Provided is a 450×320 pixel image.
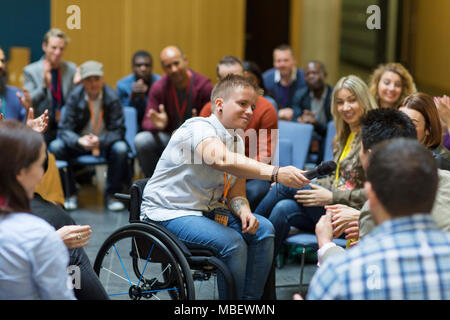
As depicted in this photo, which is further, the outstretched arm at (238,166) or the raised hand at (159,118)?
the raised hand at (159,118)

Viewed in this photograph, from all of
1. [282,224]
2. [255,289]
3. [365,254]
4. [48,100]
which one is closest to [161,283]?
[255,289]

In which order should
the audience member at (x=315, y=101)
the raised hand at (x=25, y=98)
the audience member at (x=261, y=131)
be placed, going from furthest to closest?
1. the audience member at (x=315, y=101)
2. the audience member at (x=261, y=131)
3. the raised hand at (x=25, y=98)

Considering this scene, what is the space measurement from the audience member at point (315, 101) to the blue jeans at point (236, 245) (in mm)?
2583

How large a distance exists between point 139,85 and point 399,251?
447 cm

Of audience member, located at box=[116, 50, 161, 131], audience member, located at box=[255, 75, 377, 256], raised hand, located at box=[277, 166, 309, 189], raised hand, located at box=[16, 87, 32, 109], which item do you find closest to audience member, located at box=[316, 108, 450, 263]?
raised hand, located at box=[277, 166, 309, 189]

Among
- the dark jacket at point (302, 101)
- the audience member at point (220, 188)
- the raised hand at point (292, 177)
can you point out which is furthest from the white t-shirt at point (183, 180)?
the dark jacket at point (302, 101)

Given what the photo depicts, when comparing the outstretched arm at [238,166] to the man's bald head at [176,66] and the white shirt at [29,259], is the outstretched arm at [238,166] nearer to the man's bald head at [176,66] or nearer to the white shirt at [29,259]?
the white shirt at [29,259]

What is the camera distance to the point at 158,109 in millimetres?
5297

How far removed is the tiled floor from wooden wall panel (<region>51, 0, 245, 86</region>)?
180 centimetres

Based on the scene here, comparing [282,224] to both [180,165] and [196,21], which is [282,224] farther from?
[196,21]

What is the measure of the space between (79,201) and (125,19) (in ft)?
8.27

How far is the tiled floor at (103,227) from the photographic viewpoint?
3602mm

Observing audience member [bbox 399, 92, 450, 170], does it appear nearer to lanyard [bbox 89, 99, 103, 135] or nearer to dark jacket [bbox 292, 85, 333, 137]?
dark jacket [bbox 292, 85, 333, 137]

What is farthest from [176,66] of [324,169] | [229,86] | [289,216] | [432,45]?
[432,45]
